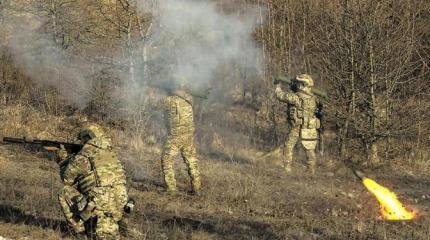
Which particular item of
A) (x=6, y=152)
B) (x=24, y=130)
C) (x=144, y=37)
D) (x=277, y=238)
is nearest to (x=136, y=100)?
(x=144, y=37)

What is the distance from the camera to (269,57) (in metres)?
15.1

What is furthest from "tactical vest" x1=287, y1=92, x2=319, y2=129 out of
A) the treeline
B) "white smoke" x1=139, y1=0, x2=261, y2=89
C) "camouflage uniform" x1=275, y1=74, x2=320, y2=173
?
"white smoke" x1=139, y1=0, x2=261, y2=89

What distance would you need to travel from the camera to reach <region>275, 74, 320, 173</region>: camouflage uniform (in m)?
12.1

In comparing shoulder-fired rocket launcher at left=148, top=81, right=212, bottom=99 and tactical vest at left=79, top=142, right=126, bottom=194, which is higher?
shoulder-fired rocket launcher at left=148, top=81, right=212, bottom=99

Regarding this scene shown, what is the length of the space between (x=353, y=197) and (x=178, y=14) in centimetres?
720

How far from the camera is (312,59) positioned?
15.2m

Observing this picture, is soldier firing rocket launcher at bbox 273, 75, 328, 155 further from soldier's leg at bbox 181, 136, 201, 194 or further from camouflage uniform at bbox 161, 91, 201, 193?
soldier's leg at bbox 181, 136, 201, 194

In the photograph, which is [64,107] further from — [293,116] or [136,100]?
[293,116]

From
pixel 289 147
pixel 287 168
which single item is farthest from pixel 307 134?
pixel 287 168

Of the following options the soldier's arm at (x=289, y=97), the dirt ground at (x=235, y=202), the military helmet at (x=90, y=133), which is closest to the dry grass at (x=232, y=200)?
the dirt ground at (x=235, y=202)

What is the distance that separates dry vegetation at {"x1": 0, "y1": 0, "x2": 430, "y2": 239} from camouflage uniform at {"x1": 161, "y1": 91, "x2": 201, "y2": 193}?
437mm

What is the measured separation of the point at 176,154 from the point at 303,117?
373cm

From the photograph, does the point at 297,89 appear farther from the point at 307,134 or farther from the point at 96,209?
the point at 96,209

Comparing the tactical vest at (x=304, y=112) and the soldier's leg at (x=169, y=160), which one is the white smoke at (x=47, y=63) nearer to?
the tactical vest at (x=304, y=112)
